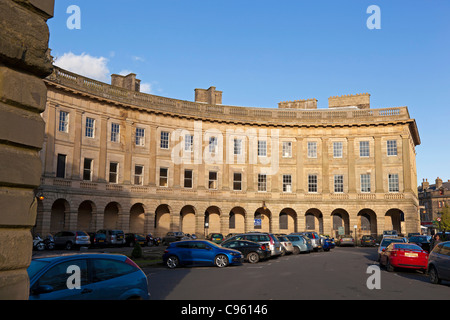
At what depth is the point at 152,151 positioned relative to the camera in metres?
49.2

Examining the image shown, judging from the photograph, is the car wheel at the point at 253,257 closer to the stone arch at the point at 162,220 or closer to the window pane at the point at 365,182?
the stone arch at the point at 162,220

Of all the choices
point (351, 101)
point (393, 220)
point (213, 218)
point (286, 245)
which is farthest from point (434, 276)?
point (351, 101)

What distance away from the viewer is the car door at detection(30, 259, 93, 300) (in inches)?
289

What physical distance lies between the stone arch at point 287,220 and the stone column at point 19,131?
52.1 m

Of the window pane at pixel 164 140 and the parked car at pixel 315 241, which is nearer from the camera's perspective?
the parked car at pixel 315 241

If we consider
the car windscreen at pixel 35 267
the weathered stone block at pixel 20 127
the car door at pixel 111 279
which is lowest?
the car door at pixel 111 279

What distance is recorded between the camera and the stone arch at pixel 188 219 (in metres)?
51.9

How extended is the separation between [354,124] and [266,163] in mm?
12157

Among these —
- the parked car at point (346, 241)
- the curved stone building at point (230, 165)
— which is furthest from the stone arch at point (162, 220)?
the parked car at point (346, 241)

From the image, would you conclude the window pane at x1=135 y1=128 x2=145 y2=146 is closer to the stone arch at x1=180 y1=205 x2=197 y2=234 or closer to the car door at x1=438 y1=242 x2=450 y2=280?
the stone arch at x1=180 y1=205 x2=197 y2=234

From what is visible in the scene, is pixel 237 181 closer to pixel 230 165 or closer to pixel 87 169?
pixel 230 165

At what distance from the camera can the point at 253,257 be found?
25.4 meters
